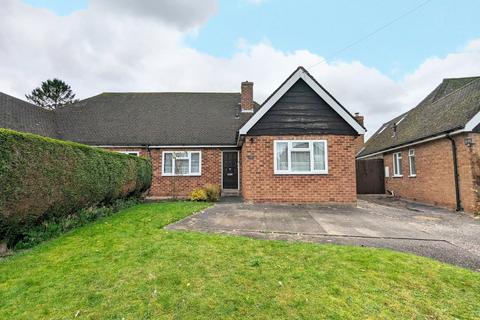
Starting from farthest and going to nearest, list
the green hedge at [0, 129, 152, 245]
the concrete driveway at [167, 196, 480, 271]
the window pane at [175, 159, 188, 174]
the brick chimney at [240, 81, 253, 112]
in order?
the brick chimney at [240, 81, 253, 112] < the window pane at [175, 159, 188, 174] < the concrete driveway at [167, 196, 480, 271] < the green hedge at [0, 129, 152, 245]

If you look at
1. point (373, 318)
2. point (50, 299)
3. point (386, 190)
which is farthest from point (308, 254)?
point (386, 190)

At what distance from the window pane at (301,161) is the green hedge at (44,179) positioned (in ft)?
22.0

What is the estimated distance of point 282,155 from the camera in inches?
382

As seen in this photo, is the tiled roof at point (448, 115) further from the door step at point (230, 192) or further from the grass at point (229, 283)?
the door step at point (230, 192)

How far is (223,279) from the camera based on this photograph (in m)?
3.17

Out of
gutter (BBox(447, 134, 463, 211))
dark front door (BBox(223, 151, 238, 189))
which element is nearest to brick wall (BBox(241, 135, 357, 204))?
gutter (BBox(447, 134, 463, 211))

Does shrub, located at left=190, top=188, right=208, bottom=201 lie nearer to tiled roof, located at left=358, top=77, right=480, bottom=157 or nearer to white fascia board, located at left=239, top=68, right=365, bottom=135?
white fascia board, located at left=239, top=68, right=365, bottom=135

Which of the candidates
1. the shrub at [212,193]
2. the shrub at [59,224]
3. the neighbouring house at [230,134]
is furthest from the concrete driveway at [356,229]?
the shrub at [212,193]

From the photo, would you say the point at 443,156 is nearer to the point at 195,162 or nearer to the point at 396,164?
the point at 396,164

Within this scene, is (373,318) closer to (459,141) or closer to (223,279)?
(223,279)

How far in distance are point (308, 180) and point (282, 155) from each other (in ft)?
4.74

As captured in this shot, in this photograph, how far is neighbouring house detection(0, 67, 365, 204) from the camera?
31.4 feet

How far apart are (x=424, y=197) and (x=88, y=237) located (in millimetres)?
13681

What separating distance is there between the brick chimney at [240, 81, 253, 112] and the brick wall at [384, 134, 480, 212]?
957 centimetres
